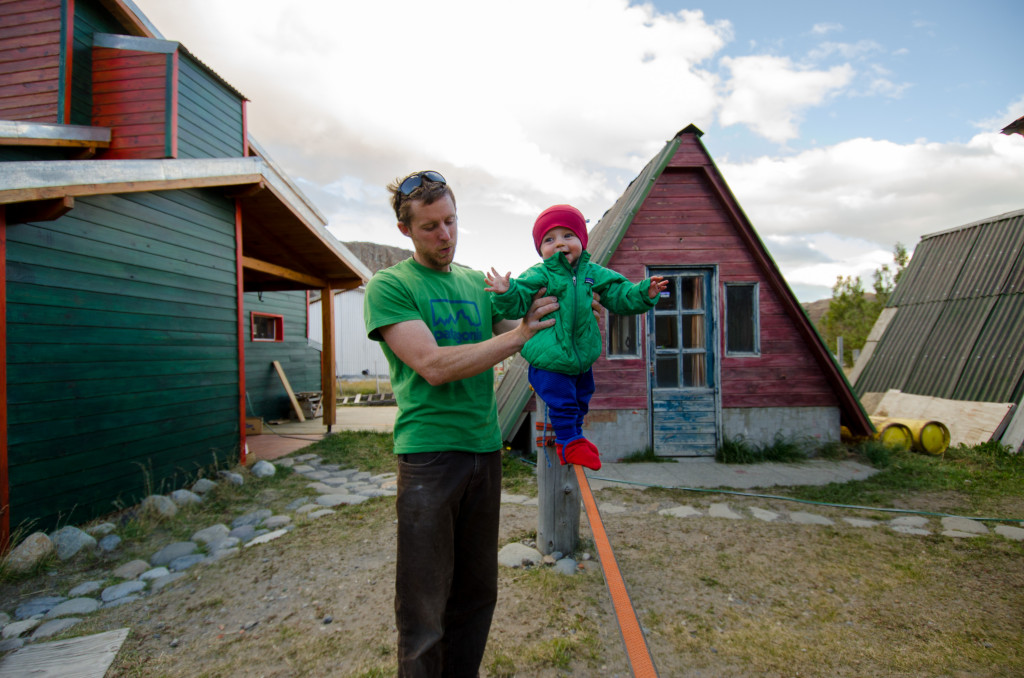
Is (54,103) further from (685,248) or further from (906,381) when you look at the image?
(906,381)

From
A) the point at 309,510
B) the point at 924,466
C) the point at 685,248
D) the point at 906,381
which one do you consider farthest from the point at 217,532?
the point at 906,381

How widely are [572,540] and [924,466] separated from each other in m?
6.21

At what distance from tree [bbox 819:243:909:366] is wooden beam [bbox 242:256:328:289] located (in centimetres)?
2041

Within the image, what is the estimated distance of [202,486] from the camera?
6.34m

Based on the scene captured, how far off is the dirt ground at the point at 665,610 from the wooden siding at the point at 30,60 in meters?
5.72

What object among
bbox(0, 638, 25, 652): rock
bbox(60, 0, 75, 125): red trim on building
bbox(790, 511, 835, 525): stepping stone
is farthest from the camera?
bbox(60, 0, 75, 125): red trim on building

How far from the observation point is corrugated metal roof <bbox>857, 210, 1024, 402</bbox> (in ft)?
30.9

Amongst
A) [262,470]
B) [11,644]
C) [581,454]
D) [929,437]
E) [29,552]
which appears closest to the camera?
[581,454]

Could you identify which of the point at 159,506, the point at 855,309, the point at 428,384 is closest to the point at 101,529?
the point at 159,506

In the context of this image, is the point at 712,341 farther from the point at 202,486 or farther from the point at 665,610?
the point at 202,486

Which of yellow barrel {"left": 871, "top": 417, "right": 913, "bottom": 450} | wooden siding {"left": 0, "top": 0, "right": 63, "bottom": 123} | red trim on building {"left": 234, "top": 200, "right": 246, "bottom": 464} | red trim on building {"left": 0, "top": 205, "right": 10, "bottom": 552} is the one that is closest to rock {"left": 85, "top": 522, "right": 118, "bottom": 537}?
red trim on building {"left": 0, "top": 205, "right": 10, "bottom": 552}

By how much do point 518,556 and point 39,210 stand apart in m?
4.97

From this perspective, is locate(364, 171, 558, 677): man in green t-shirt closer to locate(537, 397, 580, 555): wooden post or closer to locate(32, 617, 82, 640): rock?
locate(537, 397, 580, 555): wooden post

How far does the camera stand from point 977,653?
9.67 ft
